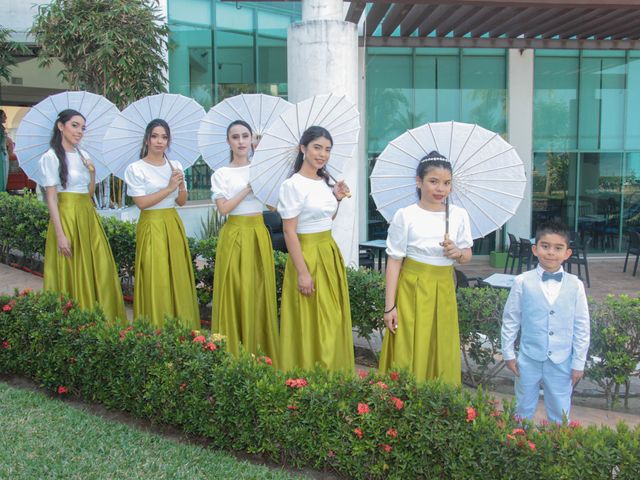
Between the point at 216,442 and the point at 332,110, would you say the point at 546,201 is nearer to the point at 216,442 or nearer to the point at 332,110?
the point at 332,110

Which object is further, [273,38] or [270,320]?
[273,38]

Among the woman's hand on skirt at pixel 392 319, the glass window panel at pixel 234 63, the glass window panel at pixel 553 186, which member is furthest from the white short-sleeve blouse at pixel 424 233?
the glass window panel at pixel 553 186

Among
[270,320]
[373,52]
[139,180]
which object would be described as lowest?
[270,320]

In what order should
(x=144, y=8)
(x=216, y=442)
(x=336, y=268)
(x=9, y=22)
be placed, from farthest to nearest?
(x=9, y=22) → (x=144, y=8) → (x=336, y=268) → (x=216, y=442)

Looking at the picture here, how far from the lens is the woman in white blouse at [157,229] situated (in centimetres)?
465

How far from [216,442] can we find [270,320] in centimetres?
133

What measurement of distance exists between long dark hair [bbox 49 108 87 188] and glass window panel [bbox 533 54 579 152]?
10282mm

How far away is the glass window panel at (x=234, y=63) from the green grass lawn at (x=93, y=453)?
31.4 ft

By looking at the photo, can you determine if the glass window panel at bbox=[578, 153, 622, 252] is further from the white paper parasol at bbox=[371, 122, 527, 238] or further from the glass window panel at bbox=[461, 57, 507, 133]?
the white paper parasol at bbox=[371, 122, 527, 238]

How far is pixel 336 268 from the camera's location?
4.01m

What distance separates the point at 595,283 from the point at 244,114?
807 cm

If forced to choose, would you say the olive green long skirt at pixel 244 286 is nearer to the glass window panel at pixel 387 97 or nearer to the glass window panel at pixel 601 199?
the glass window panel at pixel 387 97

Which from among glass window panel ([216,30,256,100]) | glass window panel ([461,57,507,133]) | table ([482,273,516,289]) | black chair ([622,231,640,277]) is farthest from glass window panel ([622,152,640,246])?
glass window panel ([216,30,256,100])

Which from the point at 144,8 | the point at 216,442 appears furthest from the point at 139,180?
the point at 144,8
